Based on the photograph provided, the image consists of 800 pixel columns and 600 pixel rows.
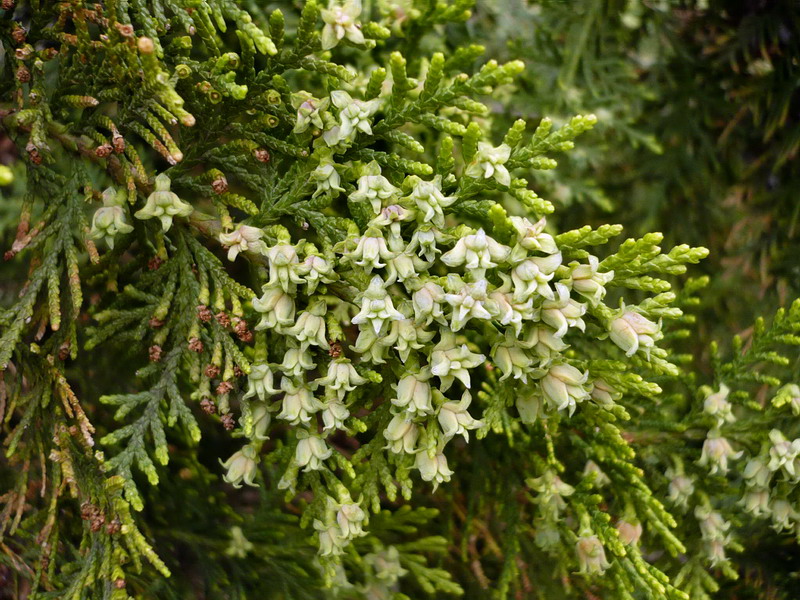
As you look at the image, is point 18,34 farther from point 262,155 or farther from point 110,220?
point 262,155

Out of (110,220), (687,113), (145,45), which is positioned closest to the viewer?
(145,45)

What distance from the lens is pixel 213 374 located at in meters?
1.35

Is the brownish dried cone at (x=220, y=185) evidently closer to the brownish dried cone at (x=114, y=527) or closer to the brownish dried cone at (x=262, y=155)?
the brownish dried cone at (x=262, y=155)

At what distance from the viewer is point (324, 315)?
1.32 m

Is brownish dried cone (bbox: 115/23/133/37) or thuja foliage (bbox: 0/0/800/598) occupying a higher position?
brownish dried cone (bbox: 115/23/133/37)

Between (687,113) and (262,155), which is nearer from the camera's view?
(262,155)

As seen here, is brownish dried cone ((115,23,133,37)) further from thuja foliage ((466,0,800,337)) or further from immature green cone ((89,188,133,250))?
thuja foliage ((466,0,800,337))

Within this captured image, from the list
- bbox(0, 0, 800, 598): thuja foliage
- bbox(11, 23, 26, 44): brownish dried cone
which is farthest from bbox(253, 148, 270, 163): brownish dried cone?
bbox(11, 23, 26, 44): brownish dried cone

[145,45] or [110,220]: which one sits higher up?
[145,45]

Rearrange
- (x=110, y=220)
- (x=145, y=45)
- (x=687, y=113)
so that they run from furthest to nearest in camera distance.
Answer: (x=687, y=113)
(x=110, y=220)
(x=145, y=45)

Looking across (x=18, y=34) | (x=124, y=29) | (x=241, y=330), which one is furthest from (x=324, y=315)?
(x=18, y=34)

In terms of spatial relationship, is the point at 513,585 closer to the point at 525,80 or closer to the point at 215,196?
the point at 215,196

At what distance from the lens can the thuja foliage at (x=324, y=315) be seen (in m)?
1.24

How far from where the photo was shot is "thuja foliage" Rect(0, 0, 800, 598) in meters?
1.24
